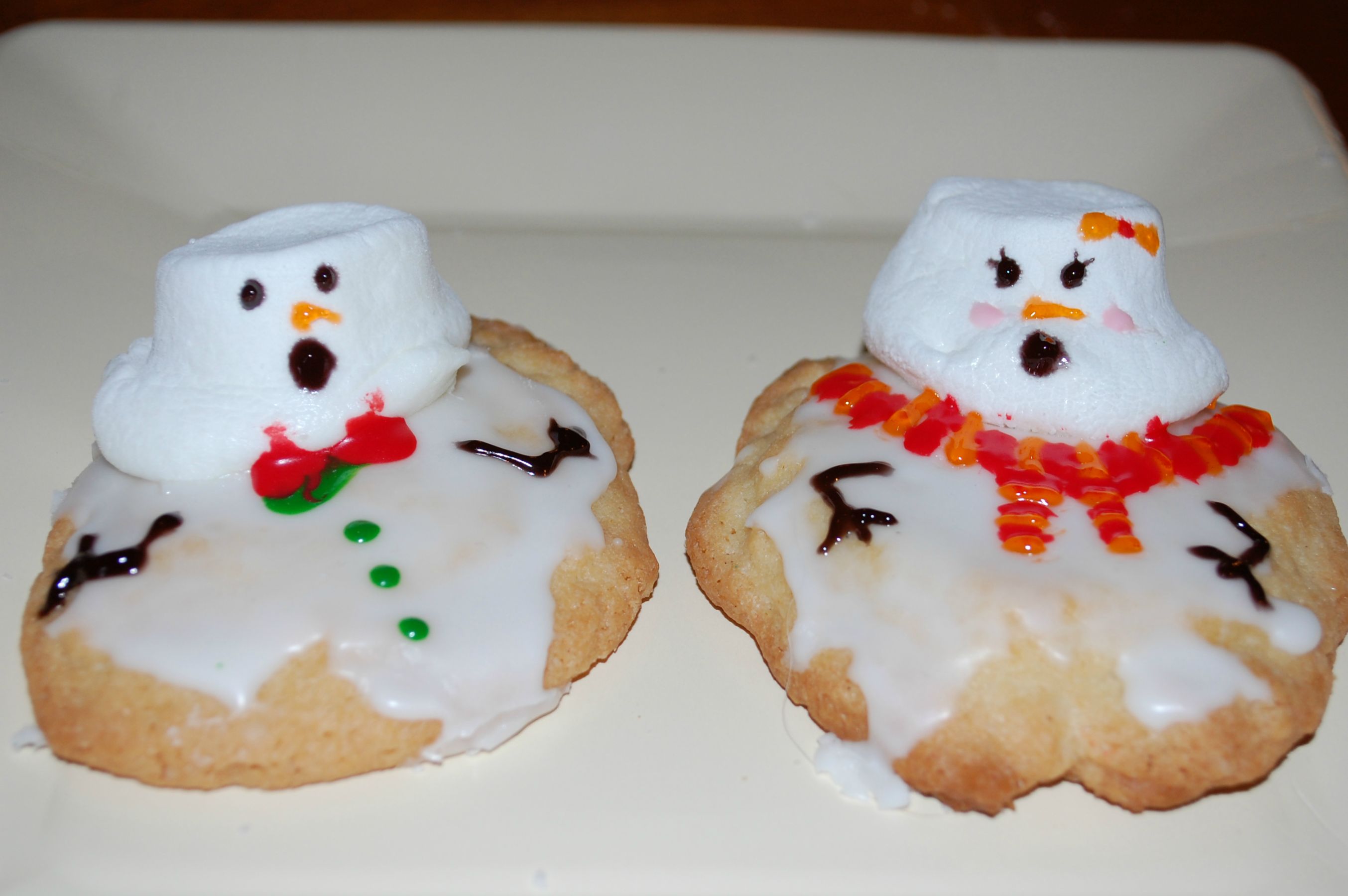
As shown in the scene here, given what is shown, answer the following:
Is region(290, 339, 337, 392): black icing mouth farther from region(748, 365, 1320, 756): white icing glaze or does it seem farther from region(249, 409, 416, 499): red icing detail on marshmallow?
region(748, 365, 1320, 756): white icing glaze

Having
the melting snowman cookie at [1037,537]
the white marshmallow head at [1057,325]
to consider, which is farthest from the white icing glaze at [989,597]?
the white marshmallow head at [1057,325]

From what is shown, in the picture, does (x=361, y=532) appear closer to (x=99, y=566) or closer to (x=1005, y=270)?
(x=99, y=566)

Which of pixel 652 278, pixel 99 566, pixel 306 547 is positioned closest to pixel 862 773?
pixel 306 547

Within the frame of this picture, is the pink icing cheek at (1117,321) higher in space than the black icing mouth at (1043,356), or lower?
higher

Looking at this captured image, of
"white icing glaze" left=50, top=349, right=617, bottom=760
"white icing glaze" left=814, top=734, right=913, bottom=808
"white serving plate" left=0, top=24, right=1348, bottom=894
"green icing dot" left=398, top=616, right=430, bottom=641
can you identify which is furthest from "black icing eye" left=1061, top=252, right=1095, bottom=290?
"green icing dot" left=398, top=616, right=430, bottom=641

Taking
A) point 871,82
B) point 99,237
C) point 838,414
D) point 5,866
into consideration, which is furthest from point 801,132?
point 5,866

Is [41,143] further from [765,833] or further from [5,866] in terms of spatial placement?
[765,833]

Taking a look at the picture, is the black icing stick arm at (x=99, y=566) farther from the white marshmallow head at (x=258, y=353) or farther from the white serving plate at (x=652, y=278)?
the white serving plate at (x=652, y=278)
